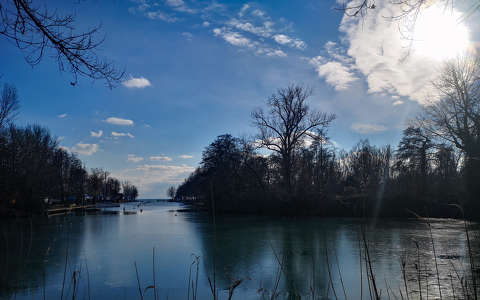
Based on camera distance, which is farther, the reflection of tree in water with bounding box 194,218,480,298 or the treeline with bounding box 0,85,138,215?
the treeline with bounding box 0,85,138,215

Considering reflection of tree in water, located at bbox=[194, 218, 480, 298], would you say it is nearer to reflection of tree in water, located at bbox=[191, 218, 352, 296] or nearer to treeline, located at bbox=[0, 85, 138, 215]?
reflection of tree in water, located at bbox=[191, 218, 352, 296]

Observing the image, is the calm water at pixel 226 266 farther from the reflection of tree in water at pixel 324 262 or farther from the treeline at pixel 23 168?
the treeline at pixel 23 168

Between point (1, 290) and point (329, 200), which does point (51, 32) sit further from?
point (329, 200)

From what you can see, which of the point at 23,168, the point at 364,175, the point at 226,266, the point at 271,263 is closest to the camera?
the point at 226,266

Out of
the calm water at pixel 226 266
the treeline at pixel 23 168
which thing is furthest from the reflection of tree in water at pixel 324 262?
the treeline at pixel 23 168

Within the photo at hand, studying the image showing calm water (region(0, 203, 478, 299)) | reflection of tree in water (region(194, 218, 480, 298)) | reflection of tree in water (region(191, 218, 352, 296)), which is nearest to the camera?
calm water (region(0, 203, 478, 299))

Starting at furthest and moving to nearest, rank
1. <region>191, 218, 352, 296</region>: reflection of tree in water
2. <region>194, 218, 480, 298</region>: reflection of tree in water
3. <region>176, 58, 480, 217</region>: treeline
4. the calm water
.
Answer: <region>176, 58, 480, 217</region>: treeline → <region>191, 218, 352, 296</region>: reflection of tree in water → <region>194, 218, 480, 298</region>: reflection of tree in water → the calm water

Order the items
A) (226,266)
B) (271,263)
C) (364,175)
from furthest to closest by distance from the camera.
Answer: (364,175), (271,263), (226,266)

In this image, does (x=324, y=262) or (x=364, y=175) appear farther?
(x=364, y=175)

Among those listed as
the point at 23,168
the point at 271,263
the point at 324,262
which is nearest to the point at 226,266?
the point at 271,263

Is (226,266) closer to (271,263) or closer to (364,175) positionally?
(271,263)

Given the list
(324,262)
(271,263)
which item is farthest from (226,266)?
(324,262)

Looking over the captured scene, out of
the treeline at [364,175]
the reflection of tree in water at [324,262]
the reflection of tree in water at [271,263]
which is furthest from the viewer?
the treeline at [364,175]

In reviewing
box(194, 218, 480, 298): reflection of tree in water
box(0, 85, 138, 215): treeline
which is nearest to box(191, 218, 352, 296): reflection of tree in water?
box(194, 218, 480, 298): reflection of tree in water
